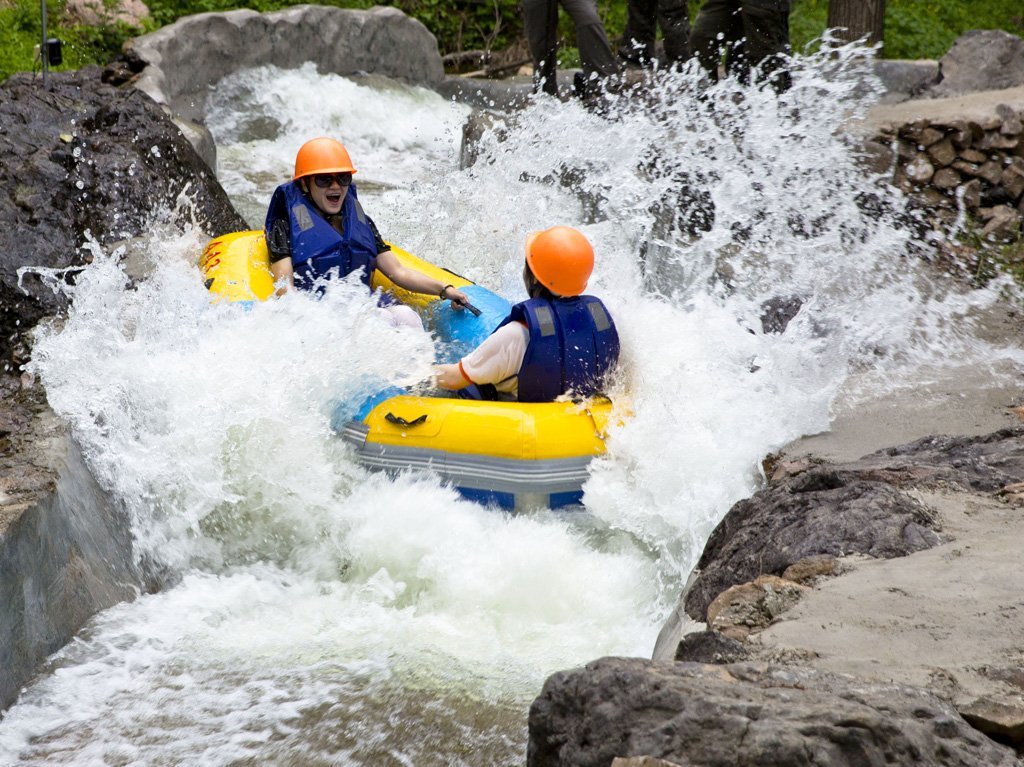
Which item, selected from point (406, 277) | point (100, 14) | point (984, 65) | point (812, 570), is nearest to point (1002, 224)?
point (984, 65)

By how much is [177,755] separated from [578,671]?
1.38 meters

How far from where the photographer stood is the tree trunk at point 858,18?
972 cm

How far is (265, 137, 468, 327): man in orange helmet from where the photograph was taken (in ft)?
17.7

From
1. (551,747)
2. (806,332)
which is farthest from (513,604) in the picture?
(806,332)

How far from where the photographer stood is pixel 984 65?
30.2ft

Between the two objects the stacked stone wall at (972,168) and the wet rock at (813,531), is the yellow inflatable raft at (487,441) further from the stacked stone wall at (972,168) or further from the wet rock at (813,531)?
the stacked stone wall at (972,168)

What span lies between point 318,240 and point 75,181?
1.64 metres

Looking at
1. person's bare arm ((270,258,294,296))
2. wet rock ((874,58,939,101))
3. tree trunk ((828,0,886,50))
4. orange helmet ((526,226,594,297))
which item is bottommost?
person's bare arm ((270,258,294,296))

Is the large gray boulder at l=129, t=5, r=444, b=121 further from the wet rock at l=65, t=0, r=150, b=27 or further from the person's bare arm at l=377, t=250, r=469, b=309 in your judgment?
A: the person's bare arm at l=377, t=250, r=469, b=309

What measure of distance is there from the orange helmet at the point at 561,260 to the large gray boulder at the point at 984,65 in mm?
6075

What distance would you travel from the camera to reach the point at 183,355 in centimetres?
468

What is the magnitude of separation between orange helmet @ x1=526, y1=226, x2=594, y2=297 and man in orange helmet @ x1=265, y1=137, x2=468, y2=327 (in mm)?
967

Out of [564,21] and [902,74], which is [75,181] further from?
[564,21]

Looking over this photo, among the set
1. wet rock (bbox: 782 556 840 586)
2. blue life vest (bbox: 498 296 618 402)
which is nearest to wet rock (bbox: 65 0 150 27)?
blue life vest (bbox: 498 296 618 402)
